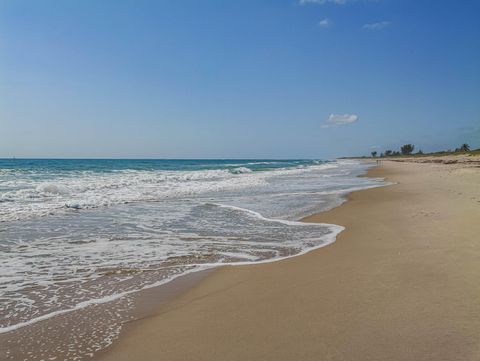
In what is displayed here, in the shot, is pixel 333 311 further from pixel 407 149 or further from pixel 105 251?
pixel 407 149

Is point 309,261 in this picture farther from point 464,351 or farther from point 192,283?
point 464,351

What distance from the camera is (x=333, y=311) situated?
12.1 feet

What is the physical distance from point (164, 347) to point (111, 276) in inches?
95.4

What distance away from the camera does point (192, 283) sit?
4.96 metres

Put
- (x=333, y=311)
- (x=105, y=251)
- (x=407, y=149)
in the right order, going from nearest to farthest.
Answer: (x=333, y=311) < (x=105, y=251) < (x=407, y=149)

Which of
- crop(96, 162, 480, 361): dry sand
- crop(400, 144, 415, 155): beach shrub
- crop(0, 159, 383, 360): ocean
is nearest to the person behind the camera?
crop(96, 162, 480, 361): dry sand

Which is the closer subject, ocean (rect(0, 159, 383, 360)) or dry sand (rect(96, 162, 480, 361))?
dry sand (rect(96, 162, 480, 361))

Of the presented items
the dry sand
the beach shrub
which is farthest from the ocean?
the beach shrub

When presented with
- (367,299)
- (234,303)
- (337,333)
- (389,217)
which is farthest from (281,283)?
(389,217)

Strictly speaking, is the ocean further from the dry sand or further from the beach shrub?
the beach shrub

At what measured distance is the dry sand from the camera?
2.97 metres

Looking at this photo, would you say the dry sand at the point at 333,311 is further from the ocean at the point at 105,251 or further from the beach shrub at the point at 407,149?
the beach shrub at the point at 407,149

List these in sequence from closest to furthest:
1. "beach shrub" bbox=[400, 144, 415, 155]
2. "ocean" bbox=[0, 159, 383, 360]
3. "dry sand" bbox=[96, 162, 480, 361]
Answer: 1. "dry sand" bbox=[96, 162, 480, 361]
2. "ocean" bbox=[0, 159, 383, 360]
3. "beach shrub" bbox=[400, 144, 415, 155]

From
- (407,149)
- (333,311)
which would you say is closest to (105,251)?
(333,311)
